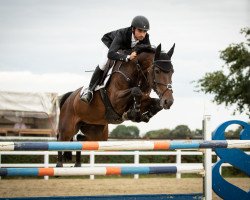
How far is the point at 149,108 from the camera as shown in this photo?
5789mm

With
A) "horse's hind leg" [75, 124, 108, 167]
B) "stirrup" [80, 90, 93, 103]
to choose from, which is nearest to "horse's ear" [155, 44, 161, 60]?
"stirrup" [80, 90, 93, 103]

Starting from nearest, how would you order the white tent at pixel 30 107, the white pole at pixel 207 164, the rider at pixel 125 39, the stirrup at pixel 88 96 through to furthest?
the white pole at pixel 207 164 < the rider at pixel 125 39 < the stirrup at pixel 88 96 < the white tent at pixel 30 107

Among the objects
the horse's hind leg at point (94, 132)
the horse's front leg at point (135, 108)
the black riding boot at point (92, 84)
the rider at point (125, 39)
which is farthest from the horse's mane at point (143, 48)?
the horse's hind leg at point (94, 132)

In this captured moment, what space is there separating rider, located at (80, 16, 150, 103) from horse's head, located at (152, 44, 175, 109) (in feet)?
1.18

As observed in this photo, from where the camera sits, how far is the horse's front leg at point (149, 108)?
5703 mm

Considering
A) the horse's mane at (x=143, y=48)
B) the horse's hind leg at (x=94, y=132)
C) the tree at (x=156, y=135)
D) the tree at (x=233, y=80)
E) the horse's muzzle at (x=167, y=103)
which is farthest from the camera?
the tree at (x=233, y=80)

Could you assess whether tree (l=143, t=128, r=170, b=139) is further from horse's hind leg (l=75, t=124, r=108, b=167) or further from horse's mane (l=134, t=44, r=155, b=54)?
horse's mane (l=134, t=44, r=155, b=54)

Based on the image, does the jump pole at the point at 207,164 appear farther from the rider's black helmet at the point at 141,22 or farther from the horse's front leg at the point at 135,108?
the rider's black helmet at the point at 141,22

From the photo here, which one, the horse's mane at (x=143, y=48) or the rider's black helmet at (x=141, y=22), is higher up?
the rider's black helmet at (x=141, y=22)

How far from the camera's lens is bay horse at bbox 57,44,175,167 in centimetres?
542

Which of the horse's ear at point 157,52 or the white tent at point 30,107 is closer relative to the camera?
the horse's ear at point 157,52

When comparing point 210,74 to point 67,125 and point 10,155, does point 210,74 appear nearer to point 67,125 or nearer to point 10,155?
point 10,155

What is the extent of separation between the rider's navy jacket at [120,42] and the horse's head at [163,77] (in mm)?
487

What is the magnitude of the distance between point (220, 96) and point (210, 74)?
167cm
